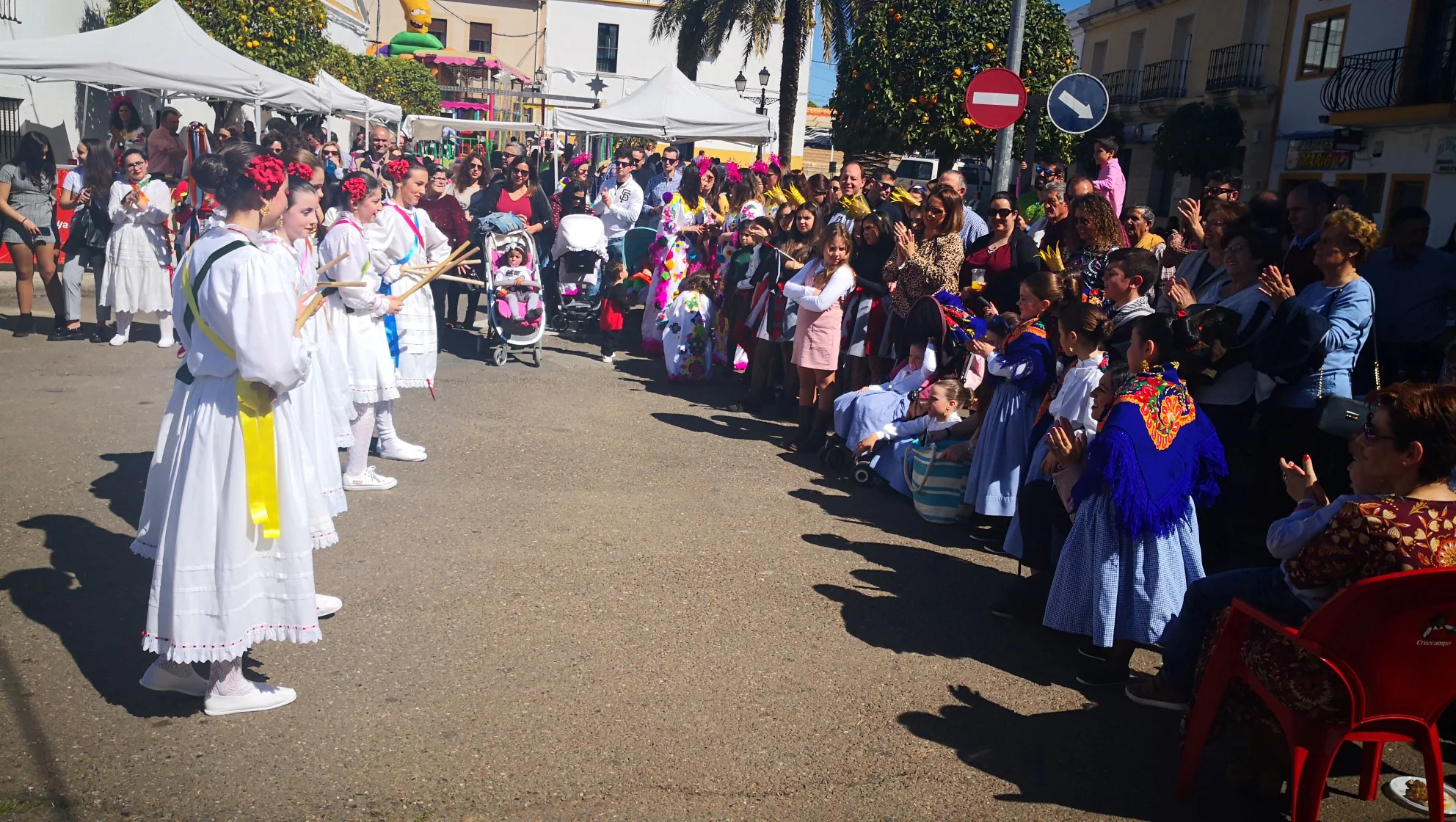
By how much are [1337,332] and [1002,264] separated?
2.72 meters

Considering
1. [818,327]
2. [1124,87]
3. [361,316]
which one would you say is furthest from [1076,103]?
[1124,87]

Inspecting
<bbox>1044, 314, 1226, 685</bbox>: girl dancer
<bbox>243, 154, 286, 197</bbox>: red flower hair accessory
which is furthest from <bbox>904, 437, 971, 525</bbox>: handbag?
<bbox>243, 154, 286, 197</bbox>: red flower hair accessory

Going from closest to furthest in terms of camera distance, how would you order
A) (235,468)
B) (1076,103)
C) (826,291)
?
(235,468) < (826,291) < (1076,103)

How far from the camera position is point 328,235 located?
6.46 metres

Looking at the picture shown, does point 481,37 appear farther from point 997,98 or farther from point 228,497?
point 228,497

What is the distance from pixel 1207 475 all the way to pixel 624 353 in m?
8.41

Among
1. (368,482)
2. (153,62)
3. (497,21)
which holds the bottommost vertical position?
(368,482)

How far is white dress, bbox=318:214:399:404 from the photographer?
6422 mm

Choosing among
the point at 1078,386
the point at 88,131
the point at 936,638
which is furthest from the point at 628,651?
the point at 88,131

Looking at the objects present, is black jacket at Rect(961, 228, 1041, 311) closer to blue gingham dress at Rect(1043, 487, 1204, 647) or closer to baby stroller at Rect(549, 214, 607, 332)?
blue gingham dress at Rect(1043, 487, 1204, 647)

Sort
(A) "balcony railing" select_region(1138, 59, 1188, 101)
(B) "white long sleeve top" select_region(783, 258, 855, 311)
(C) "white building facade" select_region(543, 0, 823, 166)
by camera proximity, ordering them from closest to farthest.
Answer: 1. (B) "white long sleeve top" select_region(783, 258, 855, 311)
2. (A) "balcony railing" select_region(1138, 59, 1188, 101)
3. (C) "white building facade" select_region(543, 0, 823, 166)

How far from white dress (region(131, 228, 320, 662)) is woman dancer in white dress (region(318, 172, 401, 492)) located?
7.26 ft

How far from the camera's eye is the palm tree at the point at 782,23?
25.1 m

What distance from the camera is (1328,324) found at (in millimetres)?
5629
